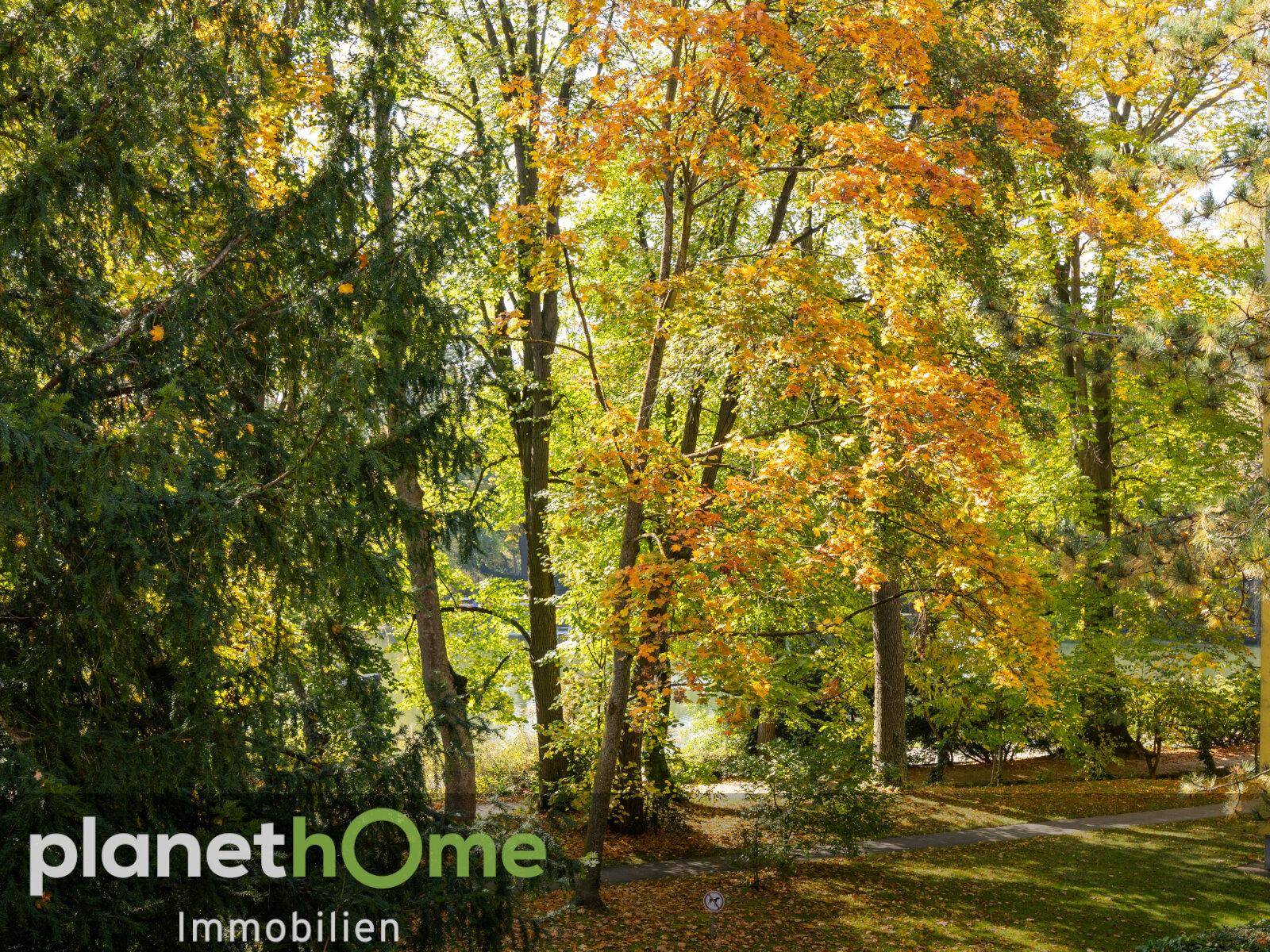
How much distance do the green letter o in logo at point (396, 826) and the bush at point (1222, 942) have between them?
5797 millimetres

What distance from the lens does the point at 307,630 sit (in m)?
6.01

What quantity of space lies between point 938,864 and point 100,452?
10255mm

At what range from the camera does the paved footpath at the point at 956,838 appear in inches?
452

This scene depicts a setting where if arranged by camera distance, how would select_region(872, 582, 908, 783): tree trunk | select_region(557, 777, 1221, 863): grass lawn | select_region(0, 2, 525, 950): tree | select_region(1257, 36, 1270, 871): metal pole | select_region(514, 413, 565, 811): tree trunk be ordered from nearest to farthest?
select_region(0, 2, 525, 950): tree, select_region(1257, 36, 1270, 871): metal pole, select_region(557, 777, 1221, 863): grass lawn, select_region(514, 413, 565, 811): tree trunk, select_region(872, 582, 908, 783): tree trunk

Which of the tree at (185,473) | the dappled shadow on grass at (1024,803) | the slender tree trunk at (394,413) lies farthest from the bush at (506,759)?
the tree at (185,473)

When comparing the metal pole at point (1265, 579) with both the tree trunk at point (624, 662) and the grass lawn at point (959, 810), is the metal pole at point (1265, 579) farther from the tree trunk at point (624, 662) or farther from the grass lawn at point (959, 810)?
the tree trunk at point (624, 662)

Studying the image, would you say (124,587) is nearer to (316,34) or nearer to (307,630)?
(307,630)

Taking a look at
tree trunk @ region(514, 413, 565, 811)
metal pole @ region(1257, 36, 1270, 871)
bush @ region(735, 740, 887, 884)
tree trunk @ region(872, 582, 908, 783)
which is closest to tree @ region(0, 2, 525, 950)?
bush @ region(735, 740, 887, 884)

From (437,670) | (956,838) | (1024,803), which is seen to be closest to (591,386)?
(437,670)

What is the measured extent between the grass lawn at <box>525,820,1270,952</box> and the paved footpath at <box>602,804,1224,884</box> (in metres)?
0.26

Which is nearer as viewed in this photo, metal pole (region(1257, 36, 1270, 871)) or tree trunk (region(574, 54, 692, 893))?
metal pole (region(1257, 36, 1270, 871))

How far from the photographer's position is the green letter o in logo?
5367mm

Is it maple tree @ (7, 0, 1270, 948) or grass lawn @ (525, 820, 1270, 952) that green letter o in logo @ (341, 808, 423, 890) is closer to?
maple tree @ (7, 0, 1270, 948)

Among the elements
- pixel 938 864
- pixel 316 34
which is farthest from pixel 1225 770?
pixel 316 34
